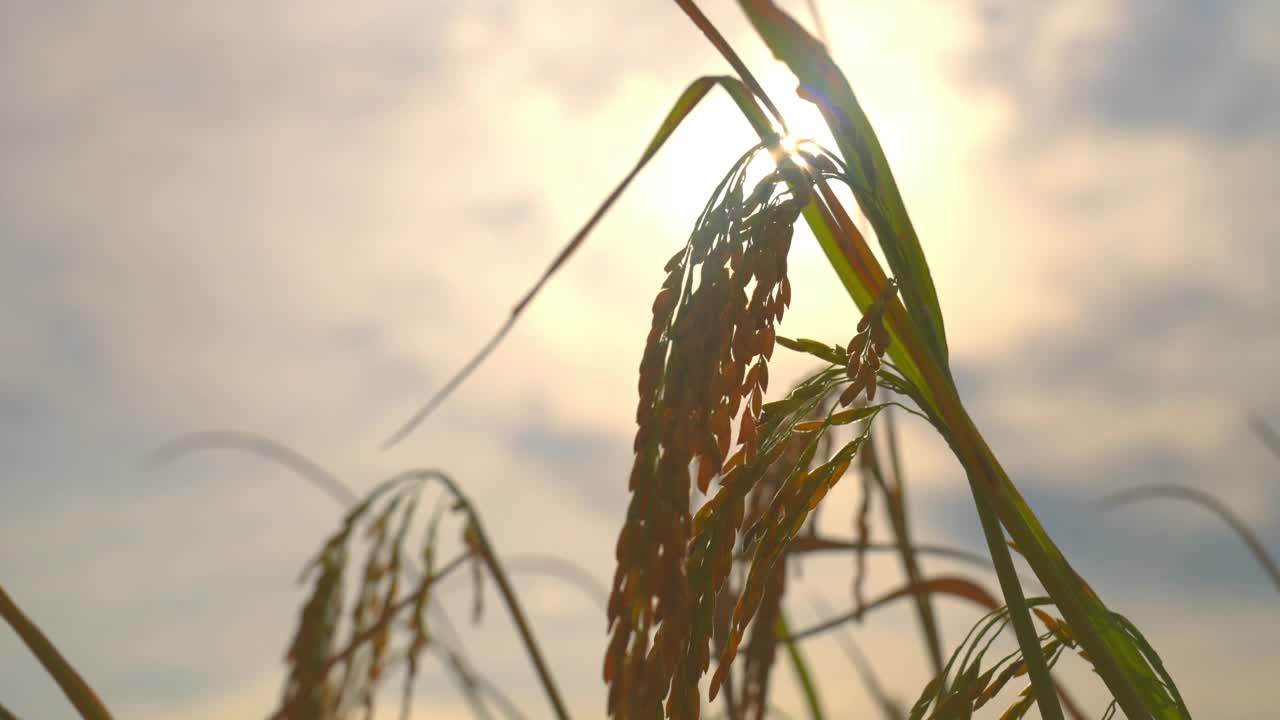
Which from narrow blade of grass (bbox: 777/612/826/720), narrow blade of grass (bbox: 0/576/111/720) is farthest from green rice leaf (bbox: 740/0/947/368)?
narrow blade of grass (bbox: 777/612/826/720)

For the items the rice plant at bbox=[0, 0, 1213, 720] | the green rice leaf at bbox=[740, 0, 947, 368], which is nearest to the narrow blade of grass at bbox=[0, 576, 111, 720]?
the rice plant at bbox=[0, 0, 1213, 720]

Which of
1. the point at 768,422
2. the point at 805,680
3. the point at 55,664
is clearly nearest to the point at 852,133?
the point at 768,422

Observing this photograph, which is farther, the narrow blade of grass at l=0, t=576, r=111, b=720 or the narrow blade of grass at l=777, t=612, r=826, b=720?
the narrow blade of grass at l=777, t=612, r=826, b=720

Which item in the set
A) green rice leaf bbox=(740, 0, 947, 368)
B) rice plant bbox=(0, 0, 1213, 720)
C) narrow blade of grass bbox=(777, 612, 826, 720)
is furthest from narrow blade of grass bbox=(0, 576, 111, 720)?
narrow blade of grass bbox=(777, 612, 826, 720)

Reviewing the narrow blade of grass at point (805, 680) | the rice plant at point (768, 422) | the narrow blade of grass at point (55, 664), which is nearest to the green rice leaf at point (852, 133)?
the rice plant at point (768, 422)

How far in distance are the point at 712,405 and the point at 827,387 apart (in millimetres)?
229

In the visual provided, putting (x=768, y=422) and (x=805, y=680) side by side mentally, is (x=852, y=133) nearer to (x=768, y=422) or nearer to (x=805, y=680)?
(x=768, y=422)

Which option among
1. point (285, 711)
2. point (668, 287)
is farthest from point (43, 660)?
point (668, 287)

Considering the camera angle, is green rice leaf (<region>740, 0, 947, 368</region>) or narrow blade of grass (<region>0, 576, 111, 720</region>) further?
narrow blade of grass (<region>0, 576, 111, 720</region>)

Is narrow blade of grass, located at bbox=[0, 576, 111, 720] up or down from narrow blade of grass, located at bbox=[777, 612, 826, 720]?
down

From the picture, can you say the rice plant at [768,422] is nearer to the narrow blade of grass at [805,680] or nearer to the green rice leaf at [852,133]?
the green rice leaf at [852,133]

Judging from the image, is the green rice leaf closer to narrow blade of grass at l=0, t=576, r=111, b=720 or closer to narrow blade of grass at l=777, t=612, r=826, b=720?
narrow blade of grass at l=0, t=576, r=111, b=720

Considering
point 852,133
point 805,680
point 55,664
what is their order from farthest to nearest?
point 805,680
point 55,664
point 852,133

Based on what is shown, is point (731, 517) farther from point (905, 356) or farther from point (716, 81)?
point (716, 81)
